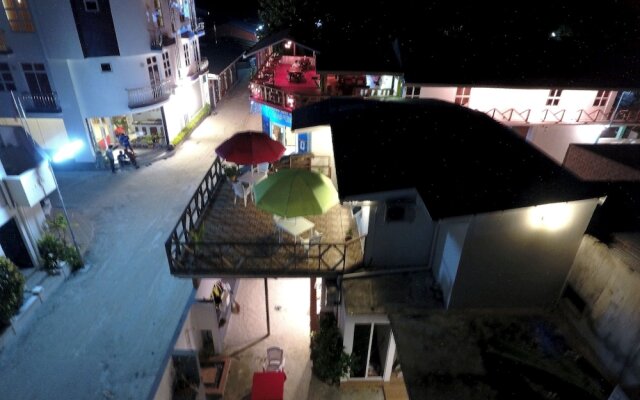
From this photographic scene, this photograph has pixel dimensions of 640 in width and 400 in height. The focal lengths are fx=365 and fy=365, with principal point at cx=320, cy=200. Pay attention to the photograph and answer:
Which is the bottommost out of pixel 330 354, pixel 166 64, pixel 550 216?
pixel 330 354

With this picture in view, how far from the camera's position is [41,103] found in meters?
20.6

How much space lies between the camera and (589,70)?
17156mm

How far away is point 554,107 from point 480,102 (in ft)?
12.6

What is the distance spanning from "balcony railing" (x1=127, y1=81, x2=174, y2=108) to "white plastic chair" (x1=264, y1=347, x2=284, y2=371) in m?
17.4

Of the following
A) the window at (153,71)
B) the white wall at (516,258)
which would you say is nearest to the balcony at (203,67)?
the window at (153,71)

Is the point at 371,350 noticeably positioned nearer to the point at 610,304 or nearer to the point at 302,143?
the point at 610,304

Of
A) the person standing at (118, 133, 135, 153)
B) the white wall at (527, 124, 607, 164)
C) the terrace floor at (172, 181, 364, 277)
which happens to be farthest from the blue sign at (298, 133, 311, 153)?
the white wall at (527, 124, 607, 164)

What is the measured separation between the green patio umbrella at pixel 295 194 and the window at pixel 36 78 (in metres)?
17.9

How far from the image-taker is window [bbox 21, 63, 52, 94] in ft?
64.7

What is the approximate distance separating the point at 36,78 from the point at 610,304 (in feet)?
87.4

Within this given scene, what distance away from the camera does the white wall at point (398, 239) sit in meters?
9.43

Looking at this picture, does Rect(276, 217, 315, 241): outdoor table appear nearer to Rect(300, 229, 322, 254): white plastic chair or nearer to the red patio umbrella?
Rect(300, 229, 322, 254): white plastic chair

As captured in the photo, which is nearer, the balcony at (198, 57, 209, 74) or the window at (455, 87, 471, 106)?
the window at (455, 87, 471, 106)

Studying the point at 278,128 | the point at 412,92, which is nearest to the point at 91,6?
the point at 278,128
